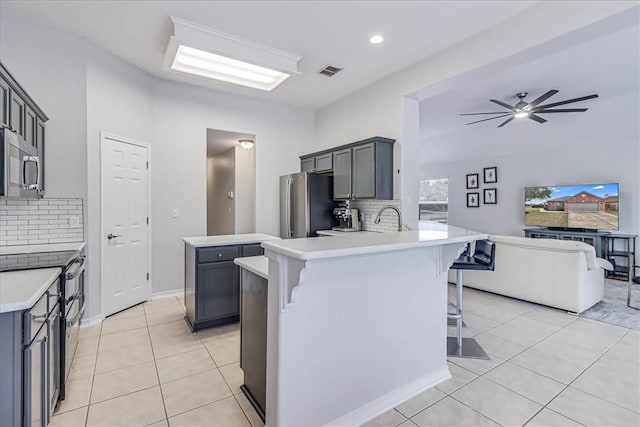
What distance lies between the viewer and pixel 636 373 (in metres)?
2.33

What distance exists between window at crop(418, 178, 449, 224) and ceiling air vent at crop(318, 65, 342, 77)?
538 cm

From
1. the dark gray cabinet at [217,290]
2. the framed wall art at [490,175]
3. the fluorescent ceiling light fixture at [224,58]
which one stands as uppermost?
the fluorescent ceiling light fixture at [224,58]

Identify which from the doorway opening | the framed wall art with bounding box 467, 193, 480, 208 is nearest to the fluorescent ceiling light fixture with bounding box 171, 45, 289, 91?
the doorway opening

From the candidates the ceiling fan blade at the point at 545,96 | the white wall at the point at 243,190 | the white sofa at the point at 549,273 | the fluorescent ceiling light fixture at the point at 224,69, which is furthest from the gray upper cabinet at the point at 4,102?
the ceiling fan blade at the point at 545,96

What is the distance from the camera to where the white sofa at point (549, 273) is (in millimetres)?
3562

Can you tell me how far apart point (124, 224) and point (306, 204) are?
2342mm

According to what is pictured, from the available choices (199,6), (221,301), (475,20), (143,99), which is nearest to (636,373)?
(475,20)

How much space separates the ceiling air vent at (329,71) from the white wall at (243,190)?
91.8 inches

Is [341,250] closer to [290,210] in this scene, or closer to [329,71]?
[329,71]

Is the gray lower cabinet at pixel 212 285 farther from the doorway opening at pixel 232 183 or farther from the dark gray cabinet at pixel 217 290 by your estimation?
the doorway opening at pixel 232 183

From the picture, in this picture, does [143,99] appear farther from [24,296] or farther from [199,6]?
[24,296]

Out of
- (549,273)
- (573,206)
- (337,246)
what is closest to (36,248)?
(337,246)

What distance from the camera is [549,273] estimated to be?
3752 mm

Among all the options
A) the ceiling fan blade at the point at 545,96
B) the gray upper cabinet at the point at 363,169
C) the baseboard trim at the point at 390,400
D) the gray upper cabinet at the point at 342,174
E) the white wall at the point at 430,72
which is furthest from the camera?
the gray upper cabinet at the point at 342,174
